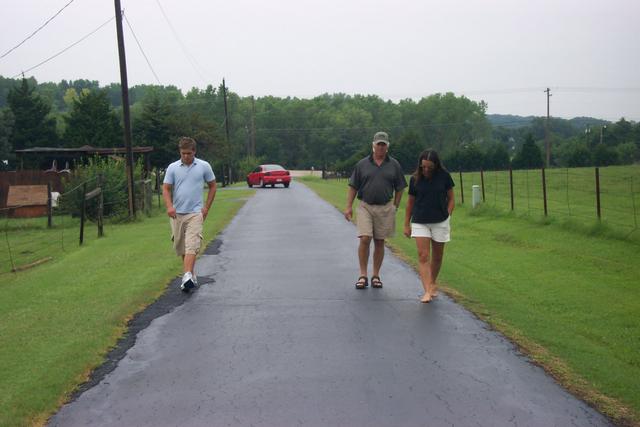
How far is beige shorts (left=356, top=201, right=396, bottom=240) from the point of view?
9430 mm

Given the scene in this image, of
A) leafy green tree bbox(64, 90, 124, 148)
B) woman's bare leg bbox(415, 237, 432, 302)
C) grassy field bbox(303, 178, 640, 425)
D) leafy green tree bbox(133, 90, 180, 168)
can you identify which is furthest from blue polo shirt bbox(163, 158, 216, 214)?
leafy green tree bbox(64, 90, 124, 148)

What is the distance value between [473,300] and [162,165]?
46836 millimetres

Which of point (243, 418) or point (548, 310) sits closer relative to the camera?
point (243, 418)

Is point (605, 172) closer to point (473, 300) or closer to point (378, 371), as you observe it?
point (473, 300)

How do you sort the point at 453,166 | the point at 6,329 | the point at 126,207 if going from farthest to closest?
1. the point at 453,166
2. the point at 126,207
3. the point at 6,329

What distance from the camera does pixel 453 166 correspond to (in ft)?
276

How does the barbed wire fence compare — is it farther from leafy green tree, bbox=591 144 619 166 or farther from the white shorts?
leafy green tree, bbox=591 144 619 166

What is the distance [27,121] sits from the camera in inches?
2987

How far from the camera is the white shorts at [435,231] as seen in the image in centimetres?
873

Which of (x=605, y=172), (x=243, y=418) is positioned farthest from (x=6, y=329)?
(x=605, y=172)

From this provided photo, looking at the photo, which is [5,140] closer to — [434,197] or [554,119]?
[434,197]

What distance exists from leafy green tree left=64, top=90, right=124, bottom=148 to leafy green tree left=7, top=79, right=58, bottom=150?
451 centimetres

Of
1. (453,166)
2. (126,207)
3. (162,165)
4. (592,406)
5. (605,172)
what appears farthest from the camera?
(453,166)

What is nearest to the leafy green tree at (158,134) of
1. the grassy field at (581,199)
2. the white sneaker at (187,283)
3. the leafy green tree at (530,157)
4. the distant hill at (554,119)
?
the grassy field at (581,199)
